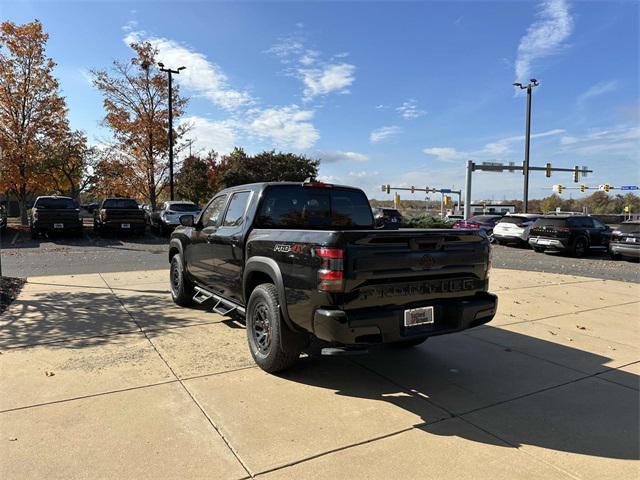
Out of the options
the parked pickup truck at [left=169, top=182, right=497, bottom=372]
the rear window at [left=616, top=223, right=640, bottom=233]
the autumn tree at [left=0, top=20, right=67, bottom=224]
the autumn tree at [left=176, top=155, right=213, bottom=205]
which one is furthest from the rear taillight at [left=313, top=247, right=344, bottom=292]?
the autumn tree at [left=176, top=155, right=213, bottom=205]

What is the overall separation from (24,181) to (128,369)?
23.8 meters

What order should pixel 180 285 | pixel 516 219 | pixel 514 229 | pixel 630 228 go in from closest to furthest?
pixel 180 285 < pixel 630 228 < pixel 514 229 < pixel 516 219

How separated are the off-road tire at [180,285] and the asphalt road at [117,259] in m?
4.43

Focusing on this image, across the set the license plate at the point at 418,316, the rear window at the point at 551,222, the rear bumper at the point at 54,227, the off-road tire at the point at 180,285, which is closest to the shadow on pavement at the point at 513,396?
the license plate at the point at 418,316

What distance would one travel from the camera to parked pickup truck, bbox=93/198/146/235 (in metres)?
19.9

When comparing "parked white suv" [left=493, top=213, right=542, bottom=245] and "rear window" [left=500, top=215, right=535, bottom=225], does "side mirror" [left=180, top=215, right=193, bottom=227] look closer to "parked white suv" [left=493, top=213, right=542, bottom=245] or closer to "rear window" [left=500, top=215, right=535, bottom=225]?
"parked white suv" [left=493, top=213, right=542, bottom=245]

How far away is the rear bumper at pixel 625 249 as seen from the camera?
14489mm

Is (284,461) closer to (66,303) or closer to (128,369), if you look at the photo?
(128,369)

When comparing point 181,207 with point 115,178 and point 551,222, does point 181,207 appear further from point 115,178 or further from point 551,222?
point 551,222

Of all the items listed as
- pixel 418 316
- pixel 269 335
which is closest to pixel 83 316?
pixel 269 335

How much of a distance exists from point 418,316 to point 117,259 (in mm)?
11578

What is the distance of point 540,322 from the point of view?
6.62 metres

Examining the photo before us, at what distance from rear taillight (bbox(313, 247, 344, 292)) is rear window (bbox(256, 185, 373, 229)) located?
1.54 m

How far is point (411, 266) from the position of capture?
3822 mm
